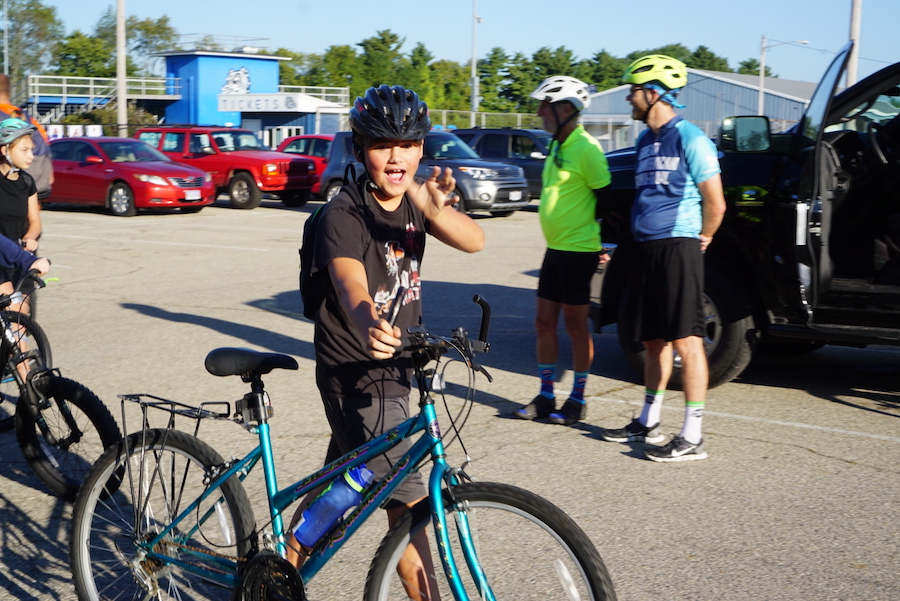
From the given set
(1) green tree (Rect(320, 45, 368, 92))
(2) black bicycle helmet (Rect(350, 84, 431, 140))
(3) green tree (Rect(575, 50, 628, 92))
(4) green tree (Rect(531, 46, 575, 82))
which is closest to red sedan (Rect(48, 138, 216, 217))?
(2) black bicycle helmet (Rect(350, 84, 431, 140))

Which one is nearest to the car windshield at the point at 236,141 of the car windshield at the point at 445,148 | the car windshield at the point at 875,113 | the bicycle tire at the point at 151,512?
the car windshield at the point at 445,148

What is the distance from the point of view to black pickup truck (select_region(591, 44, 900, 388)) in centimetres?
582

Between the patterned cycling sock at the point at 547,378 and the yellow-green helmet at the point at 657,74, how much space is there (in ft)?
5.75

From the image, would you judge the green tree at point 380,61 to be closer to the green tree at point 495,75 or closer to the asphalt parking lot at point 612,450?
the green tree at point 495,75

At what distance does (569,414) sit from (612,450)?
502 mm

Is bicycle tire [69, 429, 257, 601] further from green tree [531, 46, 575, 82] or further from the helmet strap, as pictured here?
green tree [531, 46, 575, 82]

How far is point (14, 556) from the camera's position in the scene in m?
4.04

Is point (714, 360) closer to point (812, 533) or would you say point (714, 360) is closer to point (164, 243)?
point (812, 533)

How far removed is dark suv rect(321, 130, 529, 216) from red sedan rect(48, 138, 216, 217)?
8.62ft

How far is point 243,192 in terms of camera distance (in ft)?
69.6

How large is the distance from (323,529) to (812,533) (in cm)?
234

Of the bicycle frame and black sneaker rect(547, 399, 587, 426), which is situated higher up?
the bicycle frame

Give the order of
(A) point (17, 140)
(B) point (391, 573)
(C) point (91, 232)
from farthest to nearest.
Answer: (C) point (91, 232)
(A) point (17, 140)
(B) point (391, 573)

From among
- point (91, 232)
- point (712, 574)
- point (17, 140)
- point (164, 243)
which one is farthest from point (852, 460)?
point (91, 232)
